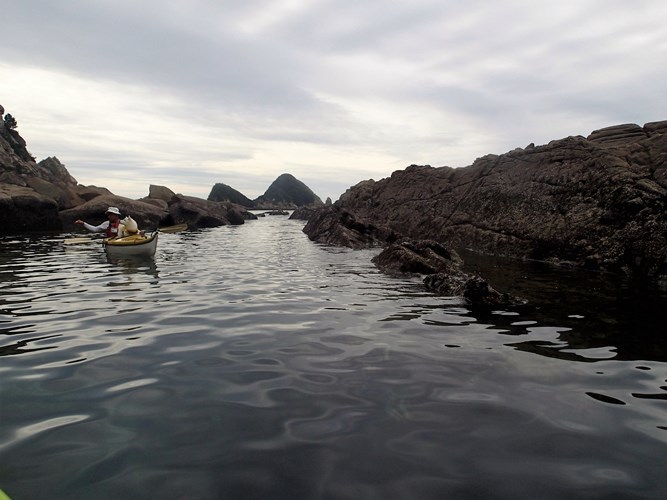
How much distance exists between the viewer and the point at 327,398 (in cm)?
404

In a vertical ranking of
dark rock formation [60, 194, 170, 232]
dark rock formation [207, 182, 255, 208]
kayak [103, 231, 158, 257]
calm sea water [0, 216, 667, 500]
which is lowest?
calm sea water [0, 216, 667, 500]

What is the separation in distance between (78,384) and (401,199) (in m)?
24.2

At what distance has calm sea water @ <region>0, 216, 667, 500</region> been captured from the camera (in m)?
2.80

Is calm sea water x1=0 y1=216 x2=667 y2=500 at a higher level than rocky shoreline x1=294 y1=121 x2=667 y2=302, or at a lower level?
lower

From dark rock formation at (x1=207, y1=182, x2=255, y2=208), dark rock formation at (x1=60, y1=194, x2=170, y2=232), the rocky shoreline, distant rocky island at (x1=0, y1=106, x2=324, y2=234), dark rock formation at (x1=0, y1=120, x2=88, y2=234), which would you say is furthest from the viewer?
dark rock formation at (x1=207, y1=182, x2=255, y2=208)

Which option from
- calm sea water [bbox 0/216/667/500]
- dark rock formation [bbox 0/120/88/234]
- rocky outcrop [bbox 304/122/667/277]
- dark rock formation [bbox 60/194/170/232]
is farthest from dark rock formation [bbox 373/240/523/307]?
dark rock formation [bbox 60/194/170/232]

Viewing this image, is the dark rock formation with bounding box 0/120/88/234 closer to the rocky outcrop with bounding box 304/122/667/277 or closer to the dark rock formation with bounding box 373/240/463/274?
the rocky outcrop with bounding box 304/122/667/277

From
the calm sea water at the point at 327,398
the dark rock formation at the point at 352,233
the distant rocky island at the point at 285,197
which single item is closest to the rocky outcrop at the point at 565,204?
the dark rock formation at the point at 352,233

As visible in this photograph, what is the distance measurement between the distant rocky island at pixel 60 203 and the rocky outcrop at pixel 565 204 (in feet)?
59.8

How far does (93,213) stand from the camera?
30328mm

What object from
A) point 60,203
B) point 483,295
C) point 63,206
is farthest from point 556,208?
point 63,206

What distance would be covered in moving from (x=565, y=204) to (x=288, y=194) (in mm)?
143270

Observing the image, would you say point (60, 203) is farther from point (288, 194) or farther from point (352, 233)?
point (288, 194)

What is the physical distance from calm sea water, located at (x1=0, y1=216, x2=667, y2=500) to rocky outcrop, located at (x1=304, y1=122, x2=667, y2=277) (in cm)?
532
